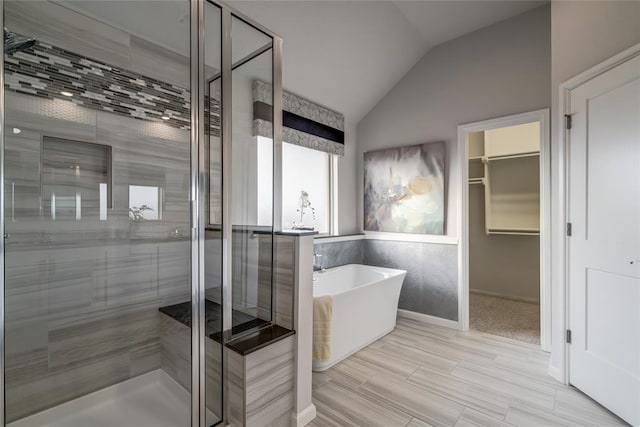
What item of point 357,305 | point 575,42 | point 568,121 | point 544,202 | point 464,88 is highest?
point 464,88

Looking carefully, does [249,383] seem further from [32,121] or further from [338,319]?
[32,121]

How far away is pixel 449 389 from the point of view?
2125 millimetres

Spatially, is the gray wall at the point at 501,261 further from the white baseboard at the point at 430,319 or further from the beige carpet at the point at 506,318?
the white baseboard at the point at 430,319

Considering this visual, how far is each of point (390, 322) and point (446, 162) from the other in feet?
6.12

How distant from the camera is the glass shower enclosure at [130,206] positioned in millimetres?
1635

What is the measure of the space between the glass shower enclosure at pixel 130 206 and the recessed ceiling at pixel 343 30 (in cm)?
3

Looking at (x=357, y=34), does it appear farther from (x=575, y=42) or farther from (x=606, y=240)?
(x=606, y=240)

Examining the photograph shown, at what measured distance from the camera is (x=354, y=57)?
3.12 meters

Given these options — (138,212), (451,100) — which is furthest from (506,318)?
(138,212)

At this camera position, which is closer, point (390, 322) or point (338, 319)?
point (338, 319)

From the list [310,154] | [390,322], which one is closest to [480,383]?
[390,322]

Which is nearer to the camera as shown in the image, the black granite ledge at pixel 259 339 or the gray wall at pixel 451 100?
the black granite ledge at pixel 259 339

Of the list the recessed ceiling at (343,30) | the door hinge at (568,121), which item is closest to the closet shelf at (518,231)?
the door hinge at (568,121)

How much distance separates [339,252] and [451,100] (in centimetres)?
218
